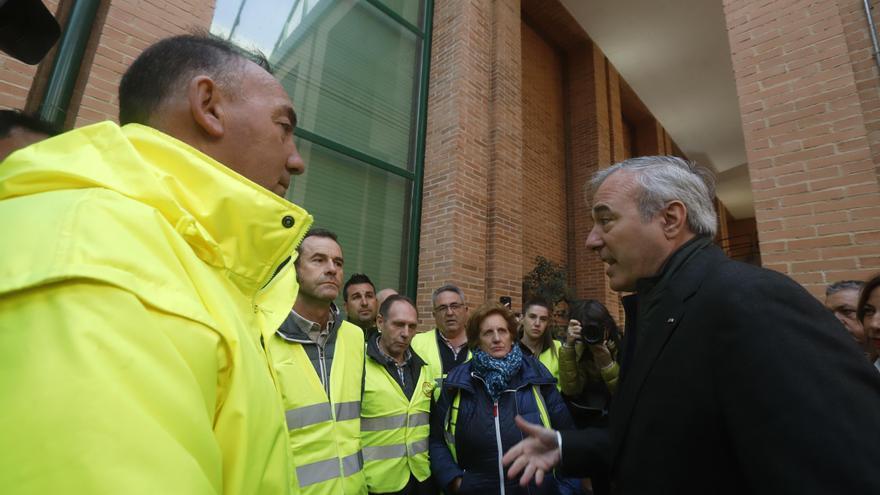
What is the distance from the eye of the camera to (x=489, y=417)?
8.43 ft

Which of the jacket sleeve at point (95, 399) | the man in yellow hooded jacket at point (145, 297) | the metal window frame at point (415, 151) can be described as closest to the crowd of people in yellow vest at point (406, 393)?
the man in yellow hooded jacket at point (145, 297)

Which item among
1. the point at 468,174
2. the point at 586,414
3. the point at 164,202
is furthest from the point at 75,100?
the point at 586,414

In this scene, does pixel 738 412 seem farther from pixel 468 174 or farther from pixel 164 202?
pixel 468 174

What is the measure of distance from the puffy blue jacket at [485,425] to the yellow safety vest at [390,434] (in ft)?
0.37

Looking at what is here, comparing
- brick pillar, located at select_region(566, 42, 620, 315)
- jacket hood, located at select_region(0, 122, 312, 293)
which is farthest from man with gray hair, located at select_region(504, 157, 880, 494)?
brick pillar, located at select_region(566, 42, 620, 315)

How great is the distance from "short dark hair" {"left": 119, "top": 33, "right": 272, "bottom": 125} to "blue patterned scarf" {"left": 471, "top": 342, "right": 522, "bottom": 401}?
2.23 metres

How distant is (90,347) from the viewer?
0.50m

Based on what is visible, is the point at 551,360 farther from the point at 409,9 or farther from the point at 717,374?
the point at 409,9

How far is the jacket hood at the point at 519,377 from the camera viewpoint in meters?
2.68

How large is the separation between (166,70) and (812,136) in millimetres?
4337

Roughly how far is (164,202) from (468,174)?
521cm

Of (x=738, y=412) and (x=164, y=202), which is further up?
(x=164, y=202)

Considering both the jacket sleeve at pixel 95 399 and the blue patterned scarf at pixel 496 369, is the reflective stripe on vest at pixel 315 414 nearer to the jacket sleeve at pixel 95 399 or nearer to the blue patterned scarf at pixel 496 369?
the blue patterned scarf at pixel 496 369

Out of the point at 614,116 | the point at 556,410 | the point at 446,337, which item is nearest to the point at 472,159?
the point at 446,337
